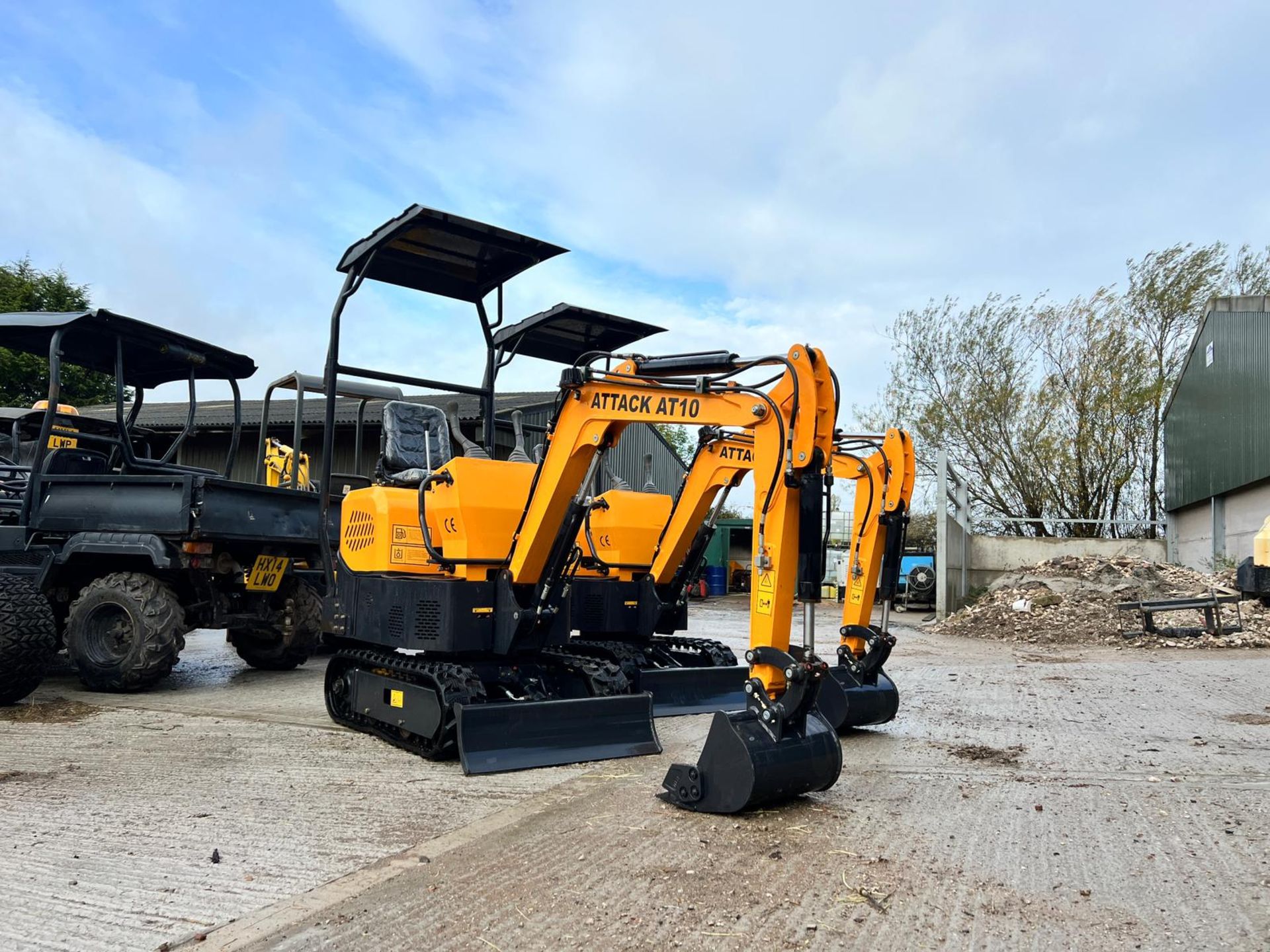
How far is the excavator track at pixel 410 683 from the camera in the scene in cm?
585

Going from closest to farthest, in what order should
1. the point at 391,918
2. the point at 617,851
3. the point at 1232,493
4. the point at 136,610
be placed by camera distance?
the point at 391,918 → the point at 617,851 → the point at 136,610 → the point at 1232,493

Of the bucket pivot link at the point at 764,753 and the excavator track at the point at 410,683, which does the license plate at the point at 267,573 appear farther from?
the bucket pivot link at the point at 764,753

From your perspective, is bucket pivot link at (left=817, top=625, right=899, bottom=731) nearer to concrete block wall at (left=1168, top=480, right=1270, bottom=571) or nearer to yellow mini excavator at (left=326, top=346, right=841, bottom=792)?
yellow mini excavator at (left=326, top=346, right=841, bottom=792)

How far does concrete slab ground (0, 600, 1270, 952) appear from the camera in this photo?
3.33 meters

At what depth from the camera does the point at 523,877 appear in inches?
149

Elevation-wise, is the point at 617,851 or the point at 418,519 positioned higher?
the point at 418,519

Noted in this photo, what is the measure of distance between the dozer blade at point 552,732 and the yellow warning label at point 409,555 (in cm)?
117

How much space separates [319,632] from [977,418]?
68.3 feet

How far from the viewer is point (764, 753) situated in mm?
4629

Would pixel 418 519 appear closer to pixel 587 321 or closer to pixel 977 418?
pixel 587 321

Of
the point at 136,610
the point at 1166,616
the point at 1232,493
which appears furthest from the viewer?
the point at 1232,493

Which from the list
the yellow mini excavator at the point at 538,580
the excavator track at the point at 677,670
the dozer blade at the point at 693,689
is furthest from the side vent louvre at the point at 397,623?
the dozer blade at the point at 693,689

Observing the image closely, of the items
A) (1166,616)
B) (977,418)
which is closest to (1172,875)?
(1166,616)

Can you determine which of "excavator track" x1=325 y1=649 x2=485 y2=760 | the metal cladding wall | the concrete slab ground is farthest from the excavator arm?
the metal cladding wall
